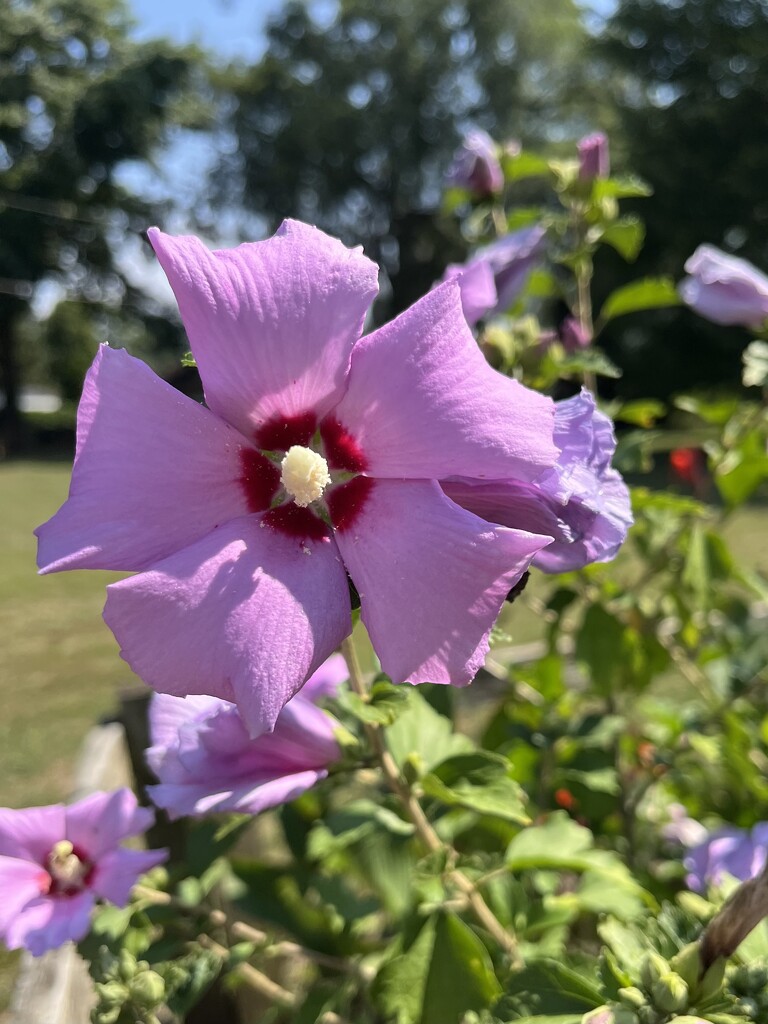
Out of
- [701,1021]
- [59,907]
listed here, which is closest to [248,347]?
[701,1021]

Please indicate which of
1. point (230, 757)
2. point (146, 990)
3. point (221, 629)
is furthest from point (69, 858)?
point (221, 629)

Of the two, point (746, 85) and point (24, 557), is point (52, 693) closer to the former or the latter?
point (24, 557)

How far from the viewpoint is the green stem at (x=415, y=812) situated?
829mm

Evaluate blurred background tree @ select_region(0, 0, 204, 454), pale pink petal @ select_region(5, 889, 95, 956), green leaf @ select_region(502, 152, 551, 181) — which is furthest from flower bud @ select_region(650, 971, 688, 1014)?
blurred background tree @ select_region(0, 0, 204, 454)

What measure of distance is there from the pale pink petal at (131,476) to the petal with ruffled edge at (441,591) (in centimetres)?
15

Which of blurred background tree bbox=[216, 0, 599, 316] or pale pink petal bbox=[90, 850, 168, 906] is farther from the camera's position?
blurred background tree bbox=[216, 0, 599, 316]

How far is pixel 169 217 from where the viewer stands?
21.0 m

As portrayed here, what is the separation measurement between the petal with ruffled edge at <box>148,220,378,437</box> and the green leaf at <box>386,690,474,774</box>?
0.57 m

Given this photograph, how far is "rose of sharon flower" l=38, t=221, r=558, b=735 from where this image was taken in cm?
60

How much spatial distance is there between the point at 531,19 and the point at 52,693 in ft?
60.1

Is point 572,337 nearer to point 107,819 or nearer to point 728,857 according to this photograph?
point 728,857

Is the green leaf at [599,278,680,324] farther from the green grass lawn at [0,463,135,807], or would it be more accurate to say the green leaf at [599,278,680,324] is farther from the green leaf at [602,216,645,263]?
the green grass lawn at [0,463,135,807]

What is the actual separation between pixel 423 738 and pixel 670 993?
541mm

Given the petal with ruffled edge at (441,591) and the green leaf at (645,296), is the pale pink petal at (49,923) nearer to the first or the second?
the petal with ruffled edge at (441,591)
